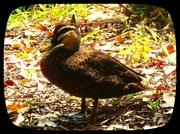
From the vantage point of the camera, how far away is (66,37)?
6.40ft

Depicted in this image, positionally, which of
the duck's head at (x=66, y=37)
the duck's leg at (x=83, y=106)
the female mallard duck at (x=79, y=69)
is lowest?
the duck's leg at (x=83, y=106)

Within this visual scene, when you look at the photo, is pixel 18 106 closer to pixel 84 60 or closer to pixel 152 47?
pixel 84 60

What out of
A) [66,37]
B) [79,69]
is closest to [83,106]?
[79,69]

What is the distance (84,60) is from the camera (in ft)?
6.54

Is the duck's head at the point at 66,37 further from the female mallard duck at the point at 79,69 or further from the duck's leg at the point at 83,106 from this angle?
the duck's leg at the point at 83,106

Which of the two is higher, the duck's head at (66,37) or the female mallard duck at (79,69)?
the duck's head at (66,37)

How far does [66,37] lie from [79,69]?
13 cm

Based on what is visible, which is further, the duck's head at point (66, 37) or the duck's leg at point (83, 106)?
the duck's leg at point (83, 106)

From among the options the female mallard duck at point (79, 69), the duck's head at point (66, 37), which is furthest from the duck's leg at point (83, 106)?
the duck's head at point (66, 37)

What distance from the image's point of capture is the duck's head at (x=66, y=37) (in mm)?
1948

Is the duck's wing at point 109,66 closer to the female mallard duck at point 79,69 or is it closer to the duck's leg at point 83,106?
the female mallard duck at point 79,69

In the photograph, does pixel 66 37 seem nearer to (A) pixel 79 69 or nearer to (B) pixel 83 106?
(A) pixel 79 69

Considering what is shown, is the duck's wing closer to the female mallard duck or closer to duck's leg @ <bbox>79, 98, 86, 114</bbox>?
the female mallard duck

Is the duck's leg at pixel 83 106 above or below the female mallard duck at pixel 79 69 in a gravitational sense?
below
